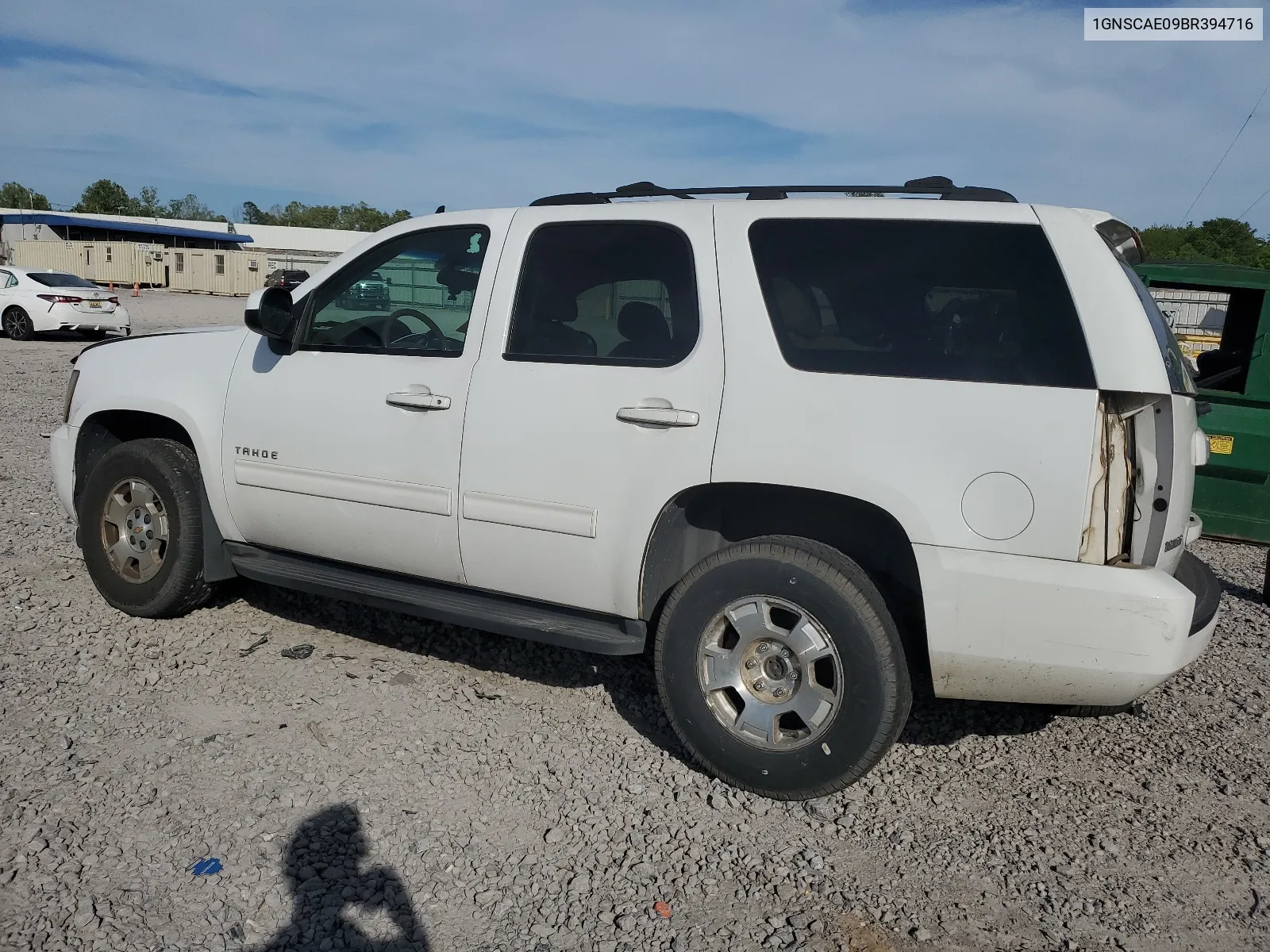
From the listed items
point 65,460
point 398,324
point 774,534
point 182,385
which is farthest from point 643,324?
point 65,460

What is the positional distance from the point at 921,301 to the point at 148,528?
3765 mm

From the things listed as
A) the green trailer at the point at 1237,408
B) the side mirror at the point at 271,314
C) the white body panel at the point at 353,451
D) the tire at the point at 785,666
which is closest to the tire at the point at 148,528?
the white body panel at the point at 353,451

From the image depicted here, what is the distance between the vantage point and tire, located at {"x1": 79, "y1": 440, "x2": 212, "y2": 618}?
5082 millimetres

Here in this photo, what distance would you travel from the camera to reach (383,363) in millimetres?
4504

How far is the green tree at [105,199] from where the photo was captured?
381 ft

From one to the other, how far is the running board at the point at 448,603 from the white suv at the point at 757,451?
15 mm

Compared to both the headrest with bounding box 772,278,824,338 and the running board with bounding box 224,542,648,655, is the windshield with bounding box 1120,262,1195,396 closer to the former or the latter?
the headrest with bounding box 772,278,824,338

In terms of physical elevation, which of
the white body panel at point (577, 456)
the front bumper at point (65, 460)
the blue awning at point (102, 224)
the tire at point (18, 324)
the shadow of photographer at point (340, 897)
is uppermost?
the blue awning at point (102, 224)

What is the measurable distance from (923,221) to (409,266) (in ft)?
7.34

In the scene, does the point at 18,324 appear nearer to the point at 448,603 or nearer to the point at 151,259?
the point at 448,603

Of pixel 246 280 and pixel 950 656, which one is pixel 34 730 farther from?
pixel 246 280

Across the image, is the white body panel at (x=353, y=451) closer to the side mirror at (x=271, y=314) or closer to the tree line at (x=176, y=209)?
the side mirror at (x=271, y=314)

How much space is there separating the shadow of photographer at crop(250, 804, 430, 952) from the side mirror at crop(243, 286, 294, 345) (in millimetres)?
2137

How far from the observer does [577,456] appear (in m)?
3.98
